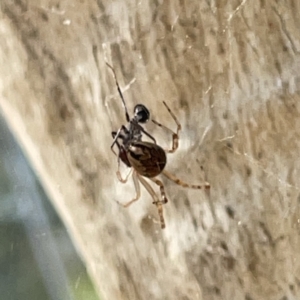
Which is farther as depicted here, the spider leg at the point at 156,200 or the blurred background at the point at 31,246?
the blurred background at the point at 31,246

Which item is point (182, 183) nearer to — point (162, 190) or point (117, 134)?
point (162, 190)

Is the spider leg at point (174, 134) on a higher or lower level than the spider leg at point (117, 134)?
lower

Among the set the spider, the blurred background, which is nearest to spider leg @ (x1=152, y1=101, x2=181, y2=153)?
the spider

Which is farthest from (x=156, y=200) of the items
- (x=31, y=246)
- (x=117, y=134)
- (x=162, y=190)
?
(x=31, y=246)

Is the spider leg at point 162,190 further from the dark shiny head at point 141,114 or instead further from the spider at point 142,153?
the dark shiny head at point 141,114

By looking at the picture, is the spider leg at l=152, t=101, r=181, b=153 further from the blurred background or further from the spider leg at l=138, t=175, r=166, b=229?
the blurred background

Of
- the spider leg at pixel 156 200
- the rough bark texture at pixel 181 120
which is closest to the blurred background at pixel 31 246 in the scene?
the rough bark texture at pixel 181 120
